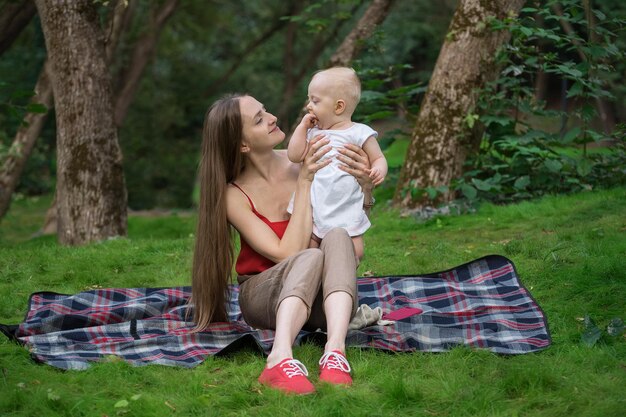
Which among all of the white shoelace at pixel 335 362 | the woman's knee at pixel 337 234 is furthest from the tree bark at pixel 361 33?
the white shoelace at pixel 335 362

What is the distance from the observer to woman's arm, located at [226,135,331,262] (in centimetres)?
392

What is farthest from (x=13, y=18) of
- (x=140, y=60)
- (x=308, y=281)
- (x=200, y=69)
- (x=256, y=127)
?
(x=200, y=69)

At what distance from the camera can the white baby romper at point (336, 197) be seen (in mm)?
3979

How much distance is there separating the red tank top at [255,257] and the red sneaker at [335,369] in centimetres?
74

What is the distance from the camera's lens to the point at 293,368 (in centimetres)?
335

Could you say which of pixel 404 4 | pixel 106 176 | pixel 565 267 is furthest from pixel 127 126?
pixel 565 267

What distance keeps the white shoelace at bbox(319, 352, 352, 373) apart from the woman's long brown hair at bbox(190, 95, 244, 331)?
0.79 metres

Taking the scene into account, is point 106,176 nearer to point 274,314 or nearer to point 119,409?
point 274,314

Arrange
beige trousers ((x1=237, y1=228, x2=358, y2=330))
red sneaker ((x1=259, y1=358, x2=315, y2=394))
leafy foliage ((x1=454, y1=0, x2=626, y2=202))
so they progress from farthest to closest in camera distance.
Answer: leafy foliage ((x1=454, y1=0, x2=626, y2=202)) < beige trousers ((x1=237, y1=228, x2=358, y2=330)) < red sneaker ((x1=259, y1=358, x2=315, y2=394))

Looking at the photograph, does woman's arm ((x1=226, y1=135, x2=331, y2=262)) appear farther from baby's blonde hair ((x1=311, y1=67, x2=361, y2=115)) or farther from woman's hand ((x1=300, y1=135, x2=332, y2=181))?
baby's blonde hair ((x1=311, y1=67, x2=361, y2=115))

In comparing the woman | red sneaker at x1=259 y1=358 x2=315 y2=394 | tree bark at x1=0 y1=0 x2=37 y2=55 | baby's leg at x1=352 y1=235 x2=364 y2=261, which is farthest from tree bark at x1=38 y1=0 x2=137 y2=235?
red sneaker at x1=259 y1=358 x2=315 y2=394

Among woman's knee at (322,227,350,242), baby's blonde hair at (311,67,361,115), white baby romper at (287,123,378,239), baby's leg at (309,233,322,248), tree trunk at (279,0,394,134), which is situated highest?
tree trunk at (279,0,394,134)

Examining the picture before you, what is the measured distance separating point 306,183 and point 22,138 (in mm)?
7751

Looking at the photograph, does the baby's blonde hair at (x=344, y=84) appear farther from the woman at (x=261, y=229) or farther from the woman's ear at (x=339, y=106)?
the woman at (x=261, y=229)
